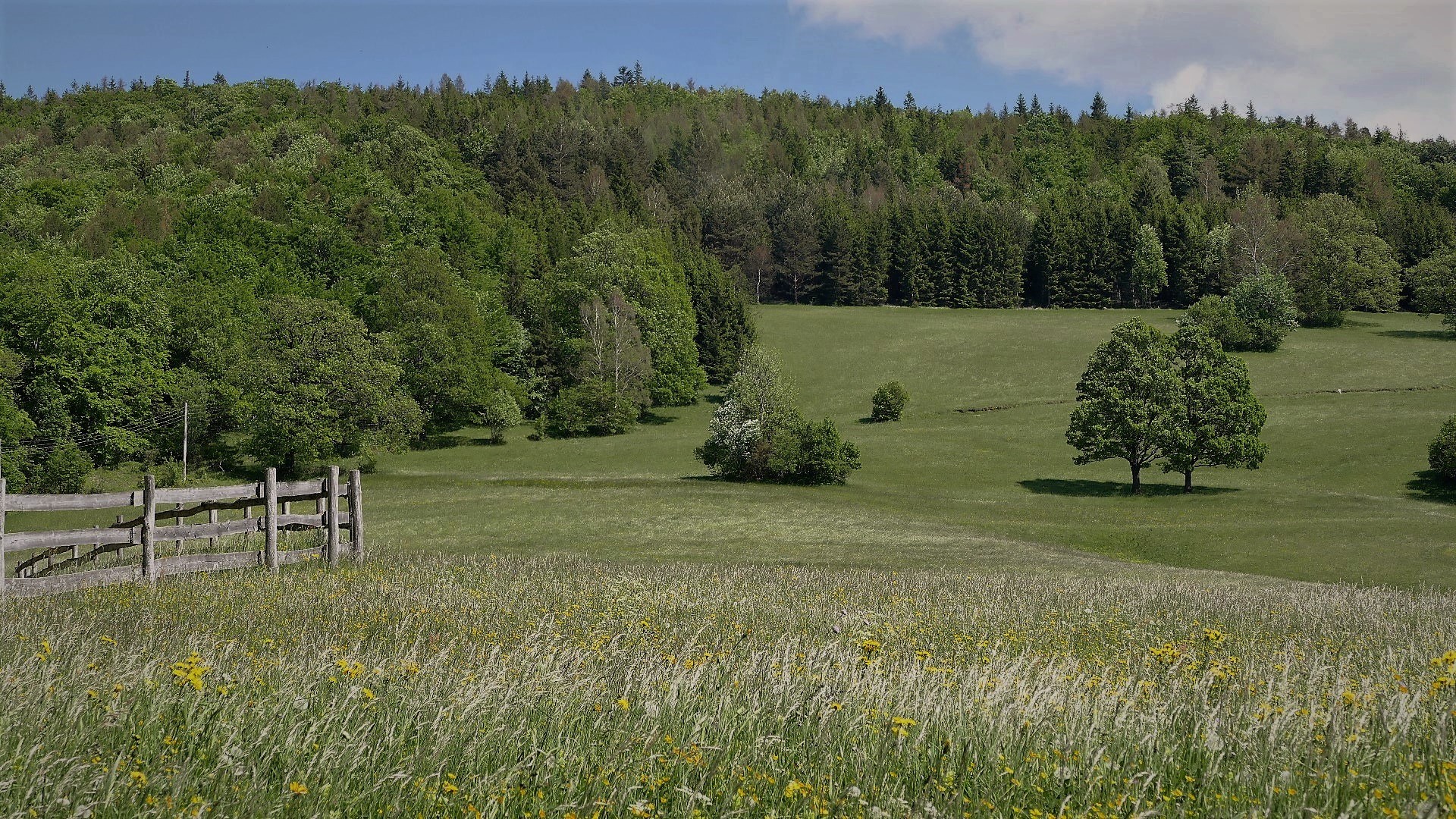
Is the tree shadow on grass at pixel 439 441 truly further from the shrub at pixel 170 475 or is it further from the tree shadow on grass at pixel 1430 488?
the tree shadow on grass at pixel 1430 488

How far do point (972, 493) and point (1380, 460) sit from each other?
25.7 meters

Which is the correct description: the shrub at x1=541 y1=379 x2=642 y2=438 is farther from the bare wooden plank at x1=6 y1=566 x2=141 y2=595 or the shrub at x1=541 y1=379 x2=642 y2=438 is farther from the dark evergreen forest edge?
the bare wooden plank at x1=6 y1=566 x2=141 y2=595

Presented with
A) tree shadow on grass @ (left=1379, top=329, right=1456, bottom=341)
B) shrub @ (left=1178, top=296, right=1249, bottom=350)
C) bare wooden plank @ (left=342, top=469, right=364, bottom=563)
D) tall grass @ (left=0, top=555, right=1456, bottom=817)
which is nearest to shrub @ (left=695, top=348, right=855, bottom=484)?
bare wooden plank @ (left=342, top=469, right=364, bottom=563)

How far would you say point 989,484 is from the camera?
2243 inches

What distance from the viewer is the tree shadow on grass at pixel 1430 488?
4928 cm

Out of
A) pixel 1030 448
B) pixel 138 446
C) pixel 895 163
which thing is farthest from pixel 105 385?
pixel 895 163

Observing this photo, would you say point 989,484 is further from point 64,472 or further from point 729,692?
point 729,692

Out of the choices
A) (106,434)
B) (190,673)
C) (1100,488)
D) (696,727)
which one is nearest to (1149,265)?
(1100,488)

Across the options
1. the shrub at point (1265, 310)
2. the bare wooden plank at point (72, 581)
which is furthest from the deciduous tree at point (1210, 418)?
the bare wooden plank at point (72, 581)

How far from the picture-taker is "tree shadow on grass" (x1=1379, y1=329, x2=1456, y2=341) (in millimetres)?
96344

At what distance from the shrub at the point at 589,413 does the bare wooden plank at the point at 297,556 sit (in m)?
57.8

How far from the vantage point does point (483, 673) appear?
6.85m

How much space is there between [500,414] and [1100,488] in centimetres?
4209

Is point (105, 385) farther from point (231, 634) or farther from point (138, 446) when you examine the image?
point (231, 634)
